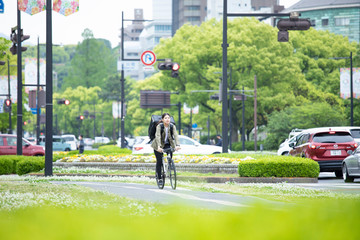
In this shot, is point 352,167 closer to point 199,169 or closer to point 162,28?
point 199,169

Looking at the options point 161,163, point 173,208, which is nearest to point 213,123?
point 161,163

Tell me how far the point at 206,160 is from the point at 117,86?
112947 millimetres

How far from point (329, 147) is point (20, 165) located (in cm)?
1056

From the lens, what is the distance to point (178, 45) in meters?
67.2

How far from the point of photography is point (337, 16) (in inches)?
4235

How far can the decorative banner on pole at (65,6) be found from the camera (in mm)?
20927

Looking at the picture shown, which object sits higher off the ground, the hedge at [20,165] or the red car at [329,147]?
the red car at [329,147]

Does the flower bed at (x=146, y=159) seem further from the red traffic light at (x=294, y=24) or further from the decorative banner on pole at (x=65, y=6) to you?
the decorative banner on pole at (x=65, y=6)

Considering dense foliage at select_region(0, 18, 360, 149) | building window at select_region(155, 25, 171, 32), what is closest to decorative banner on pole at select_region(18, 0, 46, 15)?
dense foliage at select_region(0, 18, 360, 149)

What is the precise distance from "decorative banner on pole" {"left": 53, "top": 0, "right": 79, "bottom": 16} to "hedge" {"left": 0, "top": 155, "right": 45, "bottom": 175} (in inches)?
218

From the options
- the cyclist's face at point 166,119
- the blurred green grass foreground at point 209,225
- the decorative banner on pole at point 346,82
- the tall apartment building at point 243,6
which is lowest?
the blurred green grass foreground at point 209,225

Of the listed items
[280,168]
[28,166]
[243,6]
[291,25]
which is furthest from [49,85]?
[243,6]

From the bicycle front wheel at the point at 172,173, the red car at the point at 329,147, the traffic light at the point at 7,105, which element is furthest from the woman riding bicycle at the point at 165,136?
the traffic light at the point at 7,105

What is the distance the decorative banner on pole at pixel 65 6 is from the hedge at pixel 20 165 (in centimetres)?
Answer: 554
